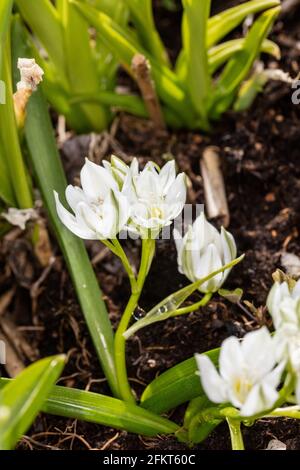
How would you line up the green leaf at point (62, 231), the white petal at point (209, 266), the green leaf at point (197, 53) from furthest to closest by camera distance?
the green leaf at point (197, 53) < the green leaf at point (62, 231) < the white petal at point (209, 266)

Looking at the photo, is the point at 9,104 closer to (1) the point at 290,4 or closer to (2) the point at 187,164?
(2) the point at 187,164

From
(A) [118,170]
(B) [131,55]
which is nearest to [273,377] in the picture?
(A) [118,170]

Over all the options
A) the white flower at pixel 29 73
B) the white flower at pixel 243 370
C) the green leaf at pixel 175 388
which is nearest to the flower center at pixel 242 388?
the white flower at pixel 243 370

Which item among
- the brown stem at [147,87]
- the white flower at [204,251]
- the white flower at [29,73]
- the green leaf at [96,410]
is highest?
the white flower at [29,73]

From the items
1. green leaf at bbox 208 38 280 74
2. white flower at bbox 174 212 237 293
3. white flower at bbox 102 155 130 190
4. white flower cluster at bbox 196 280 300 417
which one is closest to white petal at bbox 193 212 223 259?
white flower at bbox 174 212 237 293

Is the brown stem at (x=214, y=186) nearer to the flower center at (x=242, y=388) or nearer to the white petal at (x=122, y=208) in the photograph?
the white petal at (x=122, y=208)
